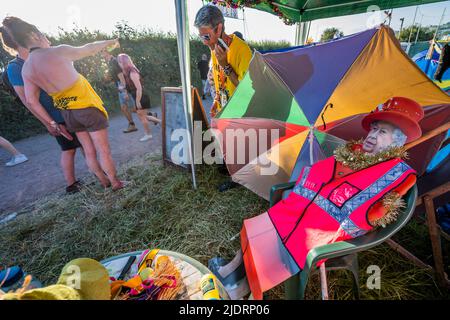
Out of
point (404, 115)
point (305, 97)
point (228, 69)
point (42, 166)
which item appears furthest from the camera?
point (42, 166)

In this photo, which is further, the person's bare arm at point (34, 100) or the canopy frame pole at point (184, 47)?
the person's bare arm at point (34, 100)

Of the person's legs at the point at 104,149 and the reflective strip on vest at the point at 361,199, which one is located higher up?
the reflective strip on vest at the point at 361,199

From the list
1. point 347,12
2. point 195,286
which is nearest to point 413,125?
point 195,286

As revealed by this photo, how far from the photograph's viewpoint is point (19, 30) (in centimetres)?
221

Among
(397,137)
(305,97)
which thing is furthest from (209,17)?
(397,137)

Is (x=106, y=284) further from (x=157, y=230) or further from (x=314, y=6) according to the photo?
(x=314, y=6)

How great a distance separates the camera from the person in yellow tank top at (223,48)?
2.28m

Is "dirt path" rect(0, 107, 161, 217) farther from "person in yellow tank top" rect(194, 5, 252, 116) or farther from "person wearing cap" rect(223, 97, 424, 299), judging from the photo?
"person wearing cap" rect(223, 97, 424, 299)

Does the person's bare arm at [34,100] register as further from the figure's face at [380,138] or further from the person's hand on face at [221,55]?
the figure's face at [380,138]

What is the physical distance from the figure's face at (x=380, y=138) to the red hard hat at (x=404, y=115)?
0.04 meters

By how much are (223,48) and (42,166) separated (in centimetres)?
436

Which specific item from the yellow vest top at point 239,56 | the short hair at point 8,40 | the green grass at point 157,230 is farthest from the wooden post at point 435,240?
the short hair at point 8,40

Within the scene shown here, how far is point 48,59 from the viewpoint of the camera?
2275 millimetres
